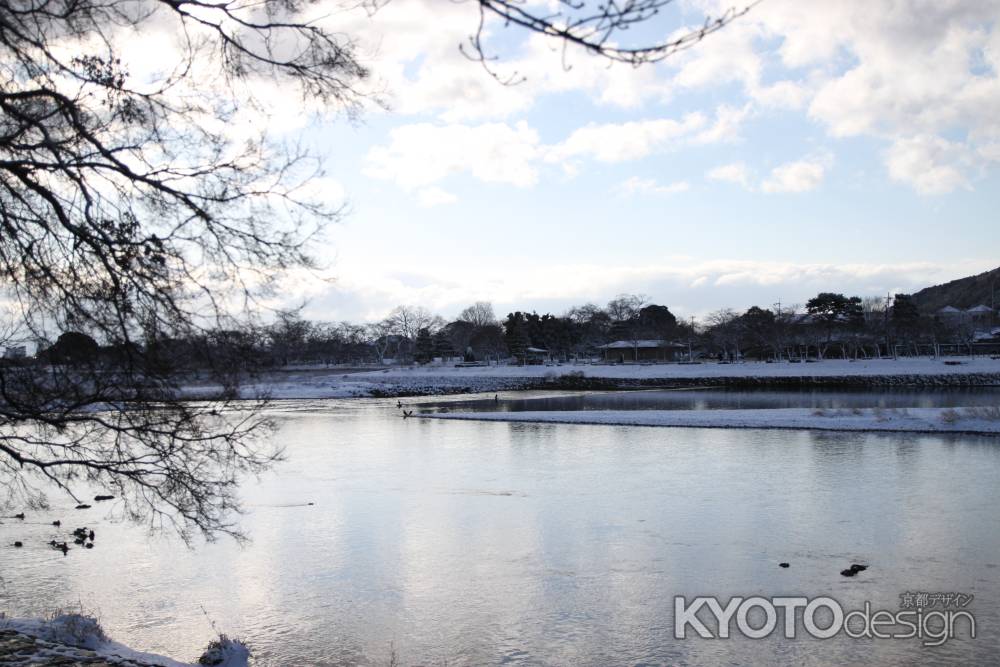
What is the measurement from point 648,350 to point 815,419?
69.8m

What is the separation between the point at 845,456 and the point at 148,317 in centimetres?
1880

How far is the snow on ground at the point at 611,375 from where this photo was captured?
195 feet

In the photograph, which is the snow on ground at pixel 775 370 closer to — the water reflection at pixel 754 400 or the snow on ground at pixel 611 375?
the snow on ground at pixel 611 375

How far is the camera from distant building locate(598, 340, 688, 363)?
97562 mm

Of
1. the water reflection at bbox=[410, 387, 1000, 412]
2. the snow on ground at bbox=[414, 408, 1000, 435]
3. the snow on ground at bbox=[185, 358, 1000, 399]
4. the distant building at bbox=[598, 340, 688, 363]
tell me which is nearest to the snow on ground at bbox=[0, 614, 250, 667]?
the snow on ground at bbox=[414, 408, 1000, 435]

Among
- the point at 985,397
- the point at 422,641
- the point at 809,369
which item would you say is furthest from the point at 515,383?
the point at 422,641

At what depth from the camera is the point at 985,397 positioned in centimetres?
4156

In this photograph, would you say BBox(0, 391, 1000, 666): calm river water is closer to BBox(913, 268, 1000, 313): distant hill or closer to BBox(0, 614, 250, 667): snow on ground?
BBox(0, 614, 250, 667): snow on ground

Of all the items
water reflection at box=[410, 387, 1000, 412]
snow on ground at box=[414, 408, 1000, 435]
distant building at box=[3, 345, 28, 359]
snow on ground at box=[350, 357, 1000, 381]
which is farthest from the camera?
snow on ground at box=[350, 357, 1000, 381]

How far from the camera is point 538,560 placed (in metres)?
11.1

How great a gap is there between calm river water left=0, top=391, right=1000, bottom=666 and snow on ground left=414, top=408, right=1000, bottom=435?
6669mm

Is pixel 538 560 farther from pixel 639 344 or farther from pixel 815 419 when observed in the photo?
pixel 639 344

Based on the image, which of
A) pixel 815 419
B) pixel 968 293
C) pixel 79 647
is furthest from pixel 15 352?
pixel 968 293

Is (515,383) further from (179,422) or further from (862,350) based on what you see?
(179,422)
